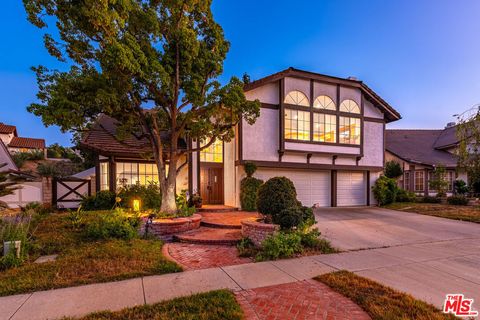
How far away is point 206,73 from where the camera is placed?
823 centimetres

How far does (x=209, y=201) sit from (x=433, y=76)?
36632 millimetres

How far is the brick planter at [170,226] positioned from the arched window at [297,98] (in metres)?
7.95

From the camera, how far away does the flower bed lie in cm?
719

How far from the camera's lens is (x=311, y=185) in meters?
13.5

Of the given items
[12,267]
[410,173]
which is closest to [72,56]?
[12,267]

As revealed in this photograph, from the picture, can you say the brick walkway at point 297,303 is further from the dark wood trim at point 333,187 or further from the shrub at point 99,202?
the dark wood trim at point 333,187

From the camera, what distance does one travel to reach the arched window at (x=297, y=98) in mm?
12227

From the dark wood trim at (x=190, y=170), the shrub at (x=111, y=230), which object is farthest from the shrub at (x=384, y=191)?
the shrub at (x=111, y=230)

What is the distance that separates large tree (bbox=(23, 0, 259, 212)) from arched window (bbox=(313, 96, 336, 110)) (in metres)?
5.58

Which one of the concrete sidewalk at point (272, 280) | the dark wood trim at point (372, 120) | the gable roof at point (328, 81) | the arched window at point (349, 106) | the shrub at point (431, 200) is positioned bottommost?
the shrub at point (431, 200)

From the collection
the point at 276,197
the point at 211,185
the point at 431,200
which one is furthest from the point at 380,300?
the point at 431,200

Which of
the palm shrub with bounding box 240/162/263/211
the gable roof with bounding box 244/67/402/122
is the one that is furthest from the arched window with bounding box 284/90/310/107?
the palm shrub with bounding box 240/162/263/211

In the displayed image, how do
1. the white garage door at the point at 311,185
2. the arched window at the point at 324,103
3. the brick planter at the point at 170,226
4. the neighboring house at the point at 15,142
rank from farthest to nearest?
the neighboring house at the point at 15,142 → the white garage door at the point at 311,185 → the arched window at the point at 324,103 → the brick planter at the point at 170,226

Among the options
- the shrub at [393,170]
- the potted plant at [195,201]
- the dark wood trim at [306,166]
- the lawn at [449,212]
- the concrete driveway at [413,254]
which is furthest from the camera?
the shrub at [393,170]
